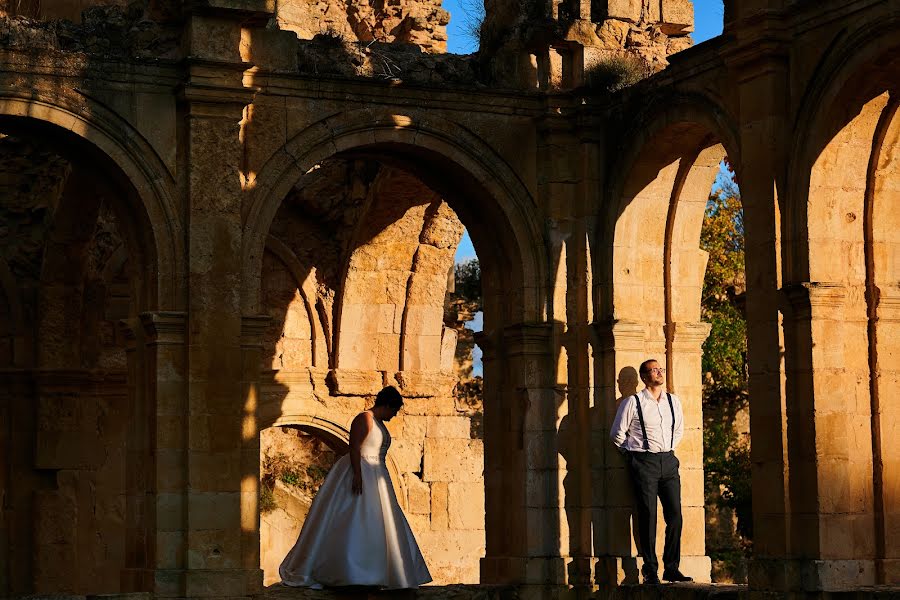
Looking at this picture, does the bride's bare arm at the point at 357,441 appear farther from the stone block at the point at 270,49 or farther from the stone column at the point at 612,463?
the stone block at the point at 270,49

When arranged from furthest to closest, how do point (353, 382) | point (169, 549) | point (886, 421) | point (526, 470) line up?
point (353, 382) → point (526, 470) → point (169, 549) → point (886, 421)

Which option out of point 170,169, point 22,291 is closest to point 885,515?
point 170,169

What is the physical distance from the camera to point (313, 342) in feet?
61.8

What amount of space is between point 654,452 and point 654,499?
0.35 meters

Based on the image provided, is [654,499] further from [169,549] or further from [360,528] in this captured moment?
[169,549]

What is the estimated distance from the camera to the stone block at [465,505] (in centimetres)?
1945

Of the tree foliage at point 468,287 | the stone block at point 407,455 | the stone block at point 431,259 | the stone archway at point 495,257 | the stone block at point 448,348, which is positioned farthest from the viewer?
the tree foliage at point 468,287

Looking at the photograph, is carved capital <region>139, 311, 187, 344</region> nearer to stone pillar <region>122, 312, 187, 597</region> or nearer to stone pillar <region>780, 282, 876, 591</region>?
stone pillar <region>122, 312, 187, 597</region>

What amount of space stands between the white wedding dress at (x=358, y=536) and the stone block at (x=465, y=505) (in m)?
6.35

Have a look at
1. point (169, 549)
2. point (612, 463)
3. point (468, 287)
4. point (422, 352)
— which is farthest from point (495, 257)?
point (468, 287)

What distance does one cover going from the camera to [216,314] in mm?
13336

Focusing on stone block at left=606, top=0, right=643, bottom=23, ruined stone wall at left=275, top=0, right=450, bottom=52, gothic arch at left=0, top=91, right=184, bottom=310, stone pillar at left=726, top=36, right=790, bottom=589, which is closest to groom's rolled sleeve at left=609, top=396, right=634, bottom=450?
stone pillar at left=726, top=36, right=790, bottom=589

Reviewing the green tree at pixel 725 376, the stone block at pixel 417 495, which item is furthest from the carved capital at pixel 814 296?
the green tree at pixel 725 376

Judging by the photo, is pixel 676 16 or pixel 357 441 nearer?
pixel 357 441
